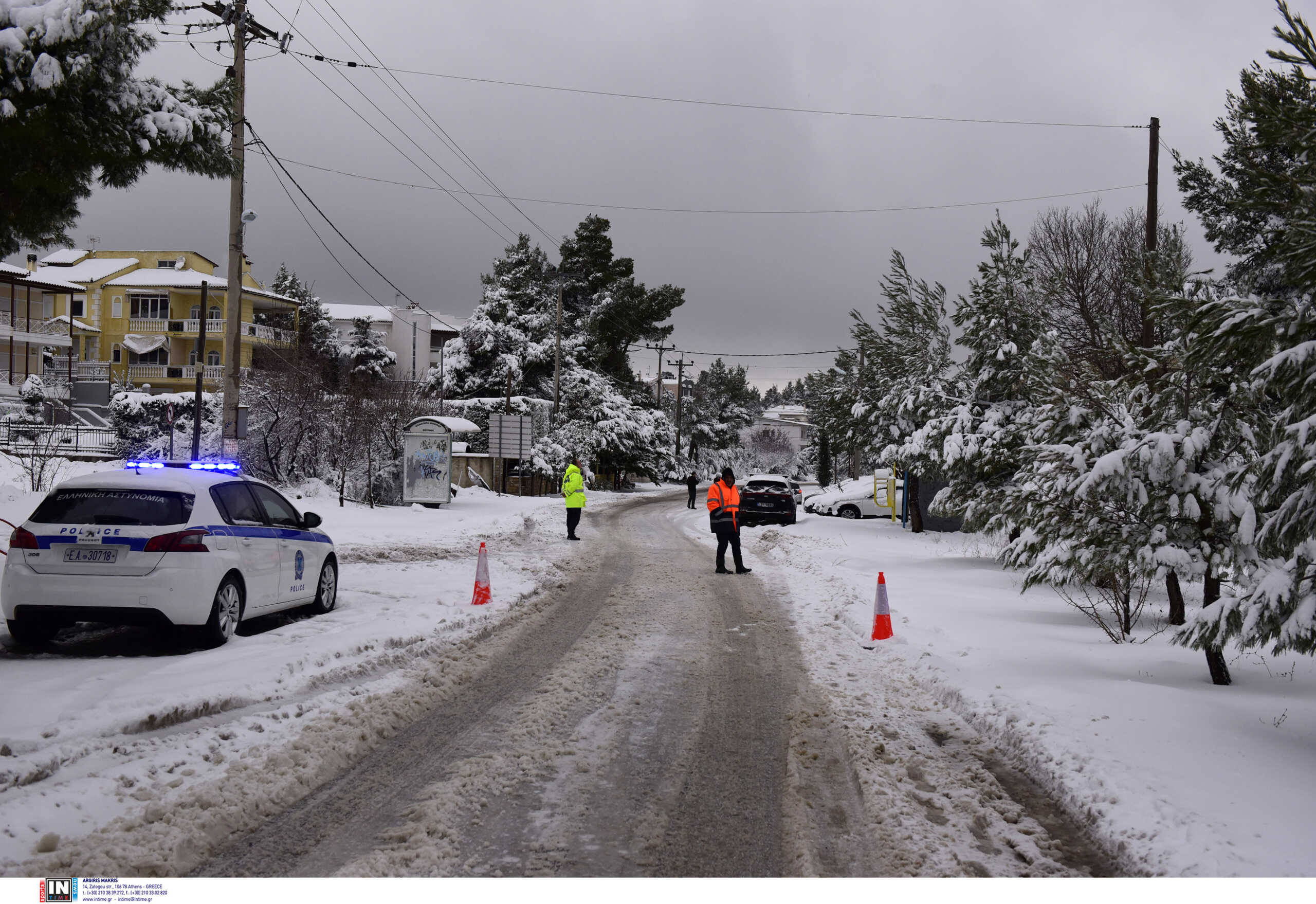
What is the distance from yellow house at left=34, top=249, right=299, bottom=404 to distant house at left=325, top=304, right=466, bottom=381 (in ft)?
64.5

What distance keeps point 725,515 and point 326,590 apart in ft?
23.1

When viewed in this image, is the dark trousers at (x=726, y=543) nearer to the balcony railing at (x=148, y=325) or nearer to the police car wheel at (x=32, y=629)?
the police car wheel at (x=32, y=629)

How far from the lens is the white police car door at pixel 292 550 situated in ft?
32.2

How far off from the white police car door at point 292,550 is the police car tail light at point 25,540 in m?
2.08

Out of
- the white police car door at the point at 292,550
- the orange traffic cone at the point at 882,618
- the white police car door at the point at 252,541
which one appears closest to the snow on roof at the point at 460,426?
the white police car door at the point at 292,550

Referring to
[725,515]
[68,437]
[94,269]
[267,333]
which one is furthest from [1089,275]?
[94,269]

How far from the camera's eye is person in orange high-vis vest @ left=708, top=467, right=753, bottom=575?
1609 cm

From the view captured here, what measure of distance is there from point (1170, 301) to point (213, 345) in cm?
5803

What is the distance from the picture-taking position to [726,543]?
53.5 ft

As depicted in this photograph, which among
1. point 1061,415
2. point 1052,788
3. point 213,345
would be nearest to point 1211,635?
point 1052,788

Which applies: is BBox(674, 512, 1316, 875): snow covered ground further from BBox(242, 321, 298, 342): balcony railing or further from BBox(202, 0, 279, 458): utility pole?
BBox(242, 321, 298, 342): balcony railing

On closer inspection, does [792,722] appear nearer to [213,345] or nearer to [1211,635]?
[1211,635]

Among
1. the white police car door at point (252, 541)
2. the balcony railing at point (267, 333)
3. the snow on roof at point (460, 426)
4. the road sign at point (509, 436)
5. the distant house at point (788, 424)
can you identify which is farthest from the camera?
the distant house at point (788, 424)

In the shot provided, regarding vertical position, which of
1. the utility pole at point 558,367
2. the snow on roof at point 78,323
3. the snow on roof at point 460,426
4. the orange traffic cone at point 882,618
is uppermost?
the snow on roof at point 78,323
